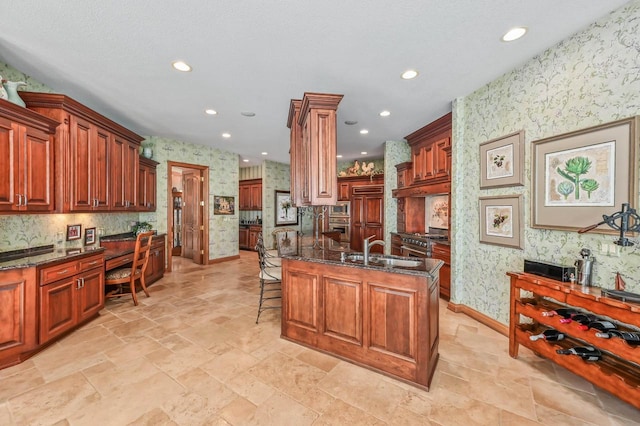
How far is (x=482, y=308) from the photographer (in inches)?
125

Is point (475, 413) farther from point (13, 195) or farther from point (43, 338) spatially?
point (13, 195)

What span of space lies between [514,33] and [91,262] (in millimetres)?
4999

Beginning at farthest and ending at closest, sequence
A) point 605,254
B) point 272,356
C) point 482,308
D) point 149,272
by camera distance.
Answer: point 149,272, point 482,308, point 272,356, point 605,254

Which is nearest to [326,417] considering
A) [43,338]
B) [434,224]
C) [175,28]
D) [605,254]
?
[605,254]

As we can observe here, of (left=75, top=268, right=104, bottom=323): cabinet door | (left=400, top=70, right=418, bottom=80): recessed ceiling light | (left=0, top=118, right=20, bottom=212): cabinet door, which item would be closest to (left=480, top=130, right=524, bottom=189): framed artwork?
(left=400, top=70, right=418, bottom=80): recessed ceiling light

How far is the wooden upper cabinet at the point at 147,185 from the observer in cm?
476

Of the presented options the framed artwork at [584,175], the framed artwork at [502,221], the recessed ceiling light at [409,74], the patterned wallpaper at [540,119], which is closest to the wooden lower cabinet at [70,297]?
the recessed ceiling light at [409,74]

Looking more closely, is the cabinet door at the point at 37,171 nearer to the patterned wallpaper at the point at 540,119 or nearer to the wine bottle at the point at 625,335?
the patterned wallpaper at the point at 540,119

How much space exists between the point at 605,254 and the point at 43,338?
16.5ft

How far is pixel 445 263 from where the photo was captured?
3867mm

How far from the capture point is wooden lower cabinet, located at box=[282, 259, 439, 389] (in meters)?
2.00

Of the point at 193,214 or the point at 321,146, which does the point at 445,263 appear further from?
the point at 193,214

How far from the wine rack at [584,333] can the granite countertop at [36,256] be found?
14.7ft

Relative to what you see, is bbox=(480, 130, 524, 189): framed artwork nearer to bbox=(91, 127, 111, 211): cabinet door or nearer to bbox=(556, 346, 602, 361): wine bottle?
bbox=(556, 346, 602, 361): wine bottle
